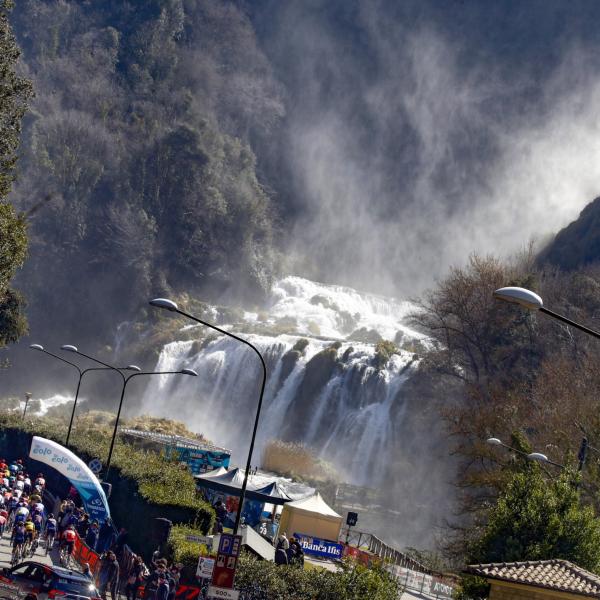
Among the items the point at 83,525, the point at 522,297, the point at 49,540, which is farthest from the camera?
the point at 83,525

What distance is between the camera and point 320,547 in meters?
28.6

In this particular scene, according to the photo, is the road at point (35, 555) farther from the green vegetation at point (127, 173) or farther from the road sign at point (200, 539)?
the green vegetation at point (127, 173)

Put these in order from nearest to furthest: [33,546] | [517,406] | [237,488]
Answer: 1. [33,546]
2. [237,488]
3. [517,406]

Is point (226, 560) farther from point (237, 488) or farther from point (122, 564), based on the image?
point (237, 488)

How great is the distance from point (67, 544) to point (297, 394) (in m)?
49.3

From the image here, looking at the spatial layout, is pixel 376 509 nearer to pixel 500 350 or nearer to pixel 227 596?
pixel 500 350

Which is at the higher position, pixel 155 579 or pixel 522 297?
pixel 522 297

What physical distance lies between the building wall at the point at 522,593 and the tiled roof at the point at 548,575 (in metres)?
0.15

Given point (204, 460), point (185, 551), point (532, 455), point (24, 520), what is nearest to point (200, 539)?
point (185, 551)

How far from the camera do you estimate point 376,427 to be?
A: 68.0 meters

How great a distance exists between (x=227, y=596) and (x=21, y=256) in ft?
54.8

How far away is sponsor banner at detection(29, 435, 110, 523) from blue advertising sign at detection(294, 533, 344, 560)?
6.33 m

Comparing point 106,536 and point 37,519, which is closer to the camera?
point 106,536

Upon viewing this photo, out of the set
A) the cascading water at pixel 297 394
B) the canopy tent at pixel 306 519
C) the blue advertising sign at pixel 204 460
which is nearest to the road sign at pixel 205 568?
the canopy tent at pixel 306 519
